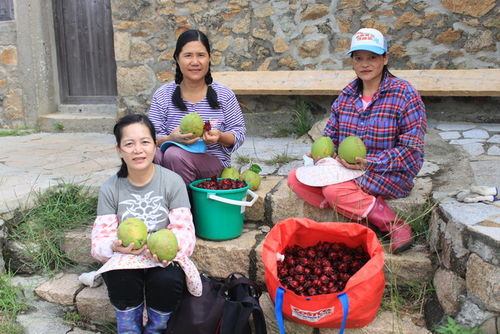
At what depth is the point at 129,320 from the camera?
7.18 ft

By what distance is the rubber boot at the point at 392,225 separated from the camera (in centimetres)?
236

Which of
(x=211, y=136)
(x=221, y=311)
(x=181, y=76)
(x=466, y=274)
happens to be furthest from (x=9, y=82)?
(x=466, y=274)

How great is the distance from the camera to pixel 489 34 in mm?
4324

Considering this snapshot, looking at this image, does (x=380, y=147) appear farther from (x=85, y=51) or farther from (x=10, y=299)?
(x=85, y=51)

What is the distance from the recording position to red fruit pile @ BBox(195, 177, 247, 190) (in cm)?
252

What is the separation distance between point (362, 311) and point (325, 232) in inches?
18.6

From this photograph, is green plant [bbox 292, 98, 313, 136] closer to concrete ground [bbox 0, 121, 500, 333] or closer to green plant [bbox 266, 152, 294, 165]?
concrete ground [bbox 0, 121, 500, 333]

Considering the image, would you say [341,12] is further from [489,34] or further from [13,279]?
[13,279]

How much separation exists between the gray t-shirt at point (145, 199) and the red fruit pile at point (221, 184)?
0.72 feet

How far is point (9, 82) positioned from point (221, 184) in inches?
191

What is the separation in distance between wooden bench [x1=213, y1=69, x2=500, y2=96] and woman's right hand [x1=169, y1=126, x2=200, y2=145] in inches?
86.6

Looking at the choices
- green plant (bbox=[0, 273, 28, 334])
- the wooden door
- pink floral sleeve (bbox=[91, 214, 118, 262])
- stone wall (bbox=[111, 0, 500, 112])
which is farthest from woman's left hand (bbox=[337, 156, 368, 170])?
the wooden door

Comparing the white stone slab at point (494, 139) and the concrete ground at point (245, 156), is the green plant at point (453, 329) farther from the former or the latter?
the white stone slab at point (494, 139)

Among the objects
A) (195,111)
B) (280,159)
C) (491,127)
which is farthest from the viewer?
(491,127)
